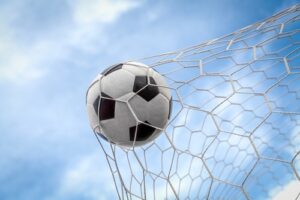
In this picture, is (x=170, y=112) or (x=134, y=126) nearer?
(x=134, y=126)

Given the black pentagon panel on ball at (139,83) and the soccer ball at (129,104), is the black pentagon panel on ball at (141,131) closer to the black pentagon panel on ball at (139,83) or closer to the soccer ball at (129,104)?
the soccer ball at (129,104)

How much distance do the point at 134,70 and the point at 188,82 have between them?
726 millimetres

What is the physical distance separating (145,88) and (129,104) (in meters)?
0.32

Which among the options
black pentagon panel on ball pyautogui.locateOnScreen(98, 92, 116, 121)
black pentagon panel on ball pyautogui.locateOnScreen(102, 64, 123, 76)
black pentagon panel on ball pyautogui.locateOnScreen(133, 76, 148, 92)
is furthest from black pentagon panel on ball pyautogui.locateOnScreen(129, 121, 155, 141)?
black pentagon panel on ball pyautogui.locateOnScreen(102, 64, 123, 76)

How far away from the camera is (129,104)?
14.9 ft

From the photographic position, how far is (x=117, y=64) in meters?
5.01

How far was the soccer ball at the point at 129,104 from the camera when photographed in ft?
15.1

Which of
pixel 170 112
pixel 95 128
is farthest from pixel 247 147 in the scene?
pixel 95 128

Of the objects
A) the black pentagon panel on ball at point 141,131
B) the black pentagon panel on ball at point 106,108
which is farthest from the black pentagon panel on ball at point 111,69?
the black pentagon panel on ball at point 141,131

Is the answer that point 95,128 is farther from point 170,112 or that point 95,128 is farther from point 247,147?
point 247,147

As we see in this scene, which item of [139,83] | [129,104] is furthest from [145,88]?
[129,104]

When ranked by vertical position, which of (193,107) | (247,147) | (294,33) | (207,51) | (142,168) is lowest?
(142,168)

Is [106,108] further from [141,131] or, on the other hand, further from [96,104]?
[141,131]

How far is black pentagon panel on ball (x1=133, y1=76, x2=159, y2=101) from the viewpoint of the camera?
4655 millimetres
